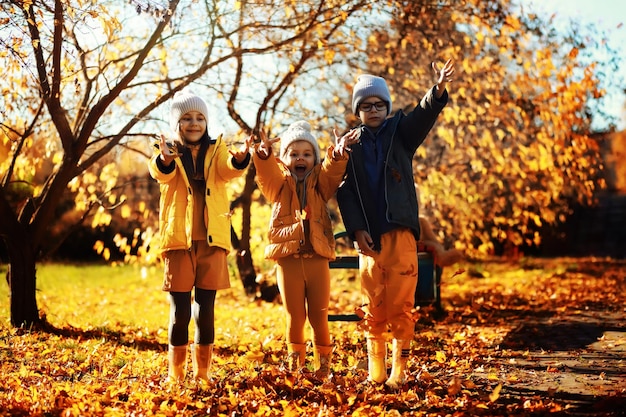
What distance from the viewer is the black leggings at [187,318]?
4.48m

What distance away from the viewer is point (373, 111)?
4.63 metres

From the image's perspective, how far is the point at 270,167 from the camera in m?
4.57

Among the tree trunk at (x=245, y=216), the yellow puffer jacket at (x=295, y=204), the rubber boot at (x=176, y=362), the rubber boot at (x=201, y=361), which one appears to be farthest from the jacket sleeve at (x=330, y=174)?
the tree trunk at (x=245, y=216)

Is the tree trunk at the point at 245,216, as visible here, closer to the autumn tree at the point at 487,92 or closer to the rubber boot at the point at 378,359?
the autumn tree at the point at 487,92

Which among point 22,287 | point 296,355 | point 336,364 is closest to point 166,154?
point 296,355

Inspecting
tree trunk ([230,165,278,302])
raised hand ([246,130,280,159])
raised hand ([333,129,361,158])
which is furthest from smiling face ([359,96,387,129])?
tree trunk ([230,165,278,302])

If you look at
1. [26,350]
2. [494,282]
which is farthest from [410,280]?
[494,282]

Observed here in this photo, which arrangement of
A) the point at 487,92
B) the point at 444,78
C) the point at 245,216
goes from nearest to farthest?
the point at 444,78
the point at 245,216
the point at 487,92

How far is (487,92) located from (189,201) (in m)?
7.36

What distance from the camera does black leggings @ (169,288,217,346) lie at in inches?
176

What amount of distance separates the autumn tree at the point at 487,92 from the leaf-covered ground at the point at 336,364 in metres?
2.00

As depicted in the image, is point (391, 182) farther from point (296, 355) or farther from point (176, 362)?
point (176, 362)

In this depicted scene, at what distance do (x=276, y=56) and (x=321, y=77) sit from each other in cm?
99

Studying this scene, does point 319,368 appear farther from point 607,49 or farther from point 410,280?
point 607,49
